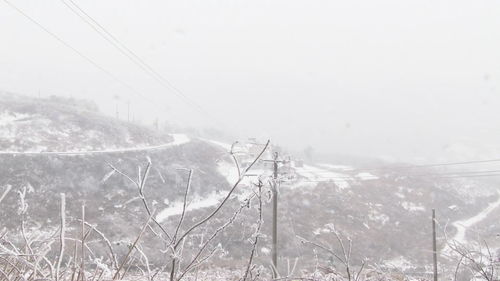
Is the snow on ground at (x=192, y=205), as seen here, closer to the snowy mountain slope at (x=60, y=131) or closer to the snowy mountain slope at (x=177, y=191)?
the snowy mountain slope at (x=177, y=191)

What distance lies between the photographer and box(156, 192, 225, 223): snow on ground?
1289 inches

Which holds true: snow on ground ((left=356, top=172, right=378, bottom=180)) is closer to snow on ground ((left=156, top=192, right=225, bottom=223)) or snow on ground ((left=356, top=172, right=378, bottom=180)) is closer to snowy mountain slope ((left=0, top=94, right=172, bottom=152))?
snow on ground ((left=156, top=192, right=225, bottom=223))

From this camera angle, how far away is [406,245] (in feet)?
115

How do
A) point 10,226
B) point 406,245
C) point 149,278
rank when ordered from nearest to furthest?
point 149,278 < point 10,226 < point 406,245

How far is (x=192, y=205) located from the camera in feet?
119

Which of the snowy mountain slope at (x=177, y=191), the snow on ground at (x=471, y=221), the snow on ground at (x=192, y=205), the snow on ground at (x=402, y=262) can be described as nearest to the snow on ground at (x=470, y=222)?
the snow on ground at (x=471, y=221)

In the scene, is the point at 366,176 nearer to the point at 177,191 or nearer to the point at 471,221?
the point at 471,221

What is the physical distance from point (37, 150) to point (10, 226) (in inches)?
549

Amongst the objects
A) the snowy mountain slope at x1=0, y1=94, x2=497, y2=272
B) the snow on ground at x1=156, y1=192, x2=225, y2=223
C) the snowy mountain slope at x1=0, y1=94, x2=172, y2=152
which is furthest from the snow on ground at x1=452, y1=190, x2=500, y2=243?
the snowy mountain slope at x1=0, y1=94, x2=172, y2=152

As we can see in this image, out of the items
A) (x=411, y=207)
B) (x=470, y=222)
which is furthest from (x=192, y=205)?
(x=470, y=222)

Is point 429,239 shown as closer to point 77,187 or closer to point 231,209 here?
point 231,209

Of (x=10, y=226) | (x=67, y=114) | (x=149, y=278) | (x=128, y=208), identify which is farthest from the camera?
(x=67, y=114)

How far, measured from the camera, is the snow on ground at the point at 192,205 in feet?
107

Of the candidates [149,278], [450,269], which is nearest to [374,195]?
[450,269]
